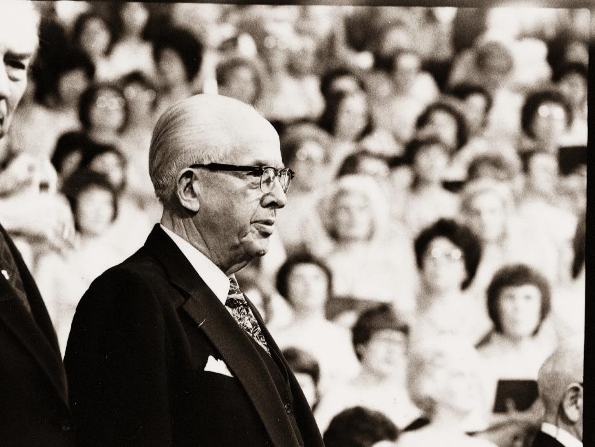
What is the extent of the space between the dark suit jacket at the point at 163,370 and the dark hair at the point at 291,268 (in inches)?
44.0

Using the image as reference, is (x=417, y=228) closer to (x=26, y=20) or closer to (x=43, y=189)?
(x=43, y=189)

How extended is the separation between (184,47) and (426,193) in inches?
31.9

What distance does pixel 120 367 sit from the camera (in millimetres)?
1279

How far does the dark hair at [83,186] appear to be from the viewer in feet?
8.18

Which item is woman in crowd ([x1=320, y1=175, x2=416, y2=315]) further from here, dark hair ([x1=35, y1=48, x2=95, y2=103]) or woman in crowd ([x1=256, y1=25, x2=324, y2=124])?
dark hair ([x1=35, y1=48, x2=95, y2=103])

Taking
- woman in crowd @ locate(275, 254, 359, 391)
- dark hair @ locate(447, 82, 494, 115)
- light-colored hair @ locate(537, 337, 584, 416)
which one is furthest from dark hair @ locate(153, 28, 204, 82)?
light-colored hair @ locate(537, 337, 584, 416)

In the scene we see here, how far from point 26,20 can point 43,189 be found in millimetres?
478

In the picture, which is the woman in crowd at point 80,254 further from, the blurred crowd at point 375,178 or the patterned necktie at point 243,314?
the patterned necktie at point 243,314

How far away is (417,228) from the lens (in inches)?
101

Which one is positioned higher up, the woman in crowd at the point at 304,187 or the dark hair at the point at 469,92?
the dark hair at the point at 469,92

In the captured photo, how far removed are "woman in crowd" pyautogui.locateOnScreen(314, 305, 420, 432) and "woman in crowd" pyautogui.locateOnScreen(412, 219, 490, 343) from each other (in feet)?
0.35

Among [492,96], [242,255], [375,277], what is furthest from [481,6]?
[242,255]

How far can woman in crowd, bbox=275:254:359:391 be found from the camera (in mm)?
2539

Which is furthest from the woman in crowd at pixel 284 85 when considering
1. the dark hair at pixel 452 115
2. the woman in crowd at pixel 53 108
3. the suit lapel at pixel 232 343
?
the suit lapel at pixel 232 343
